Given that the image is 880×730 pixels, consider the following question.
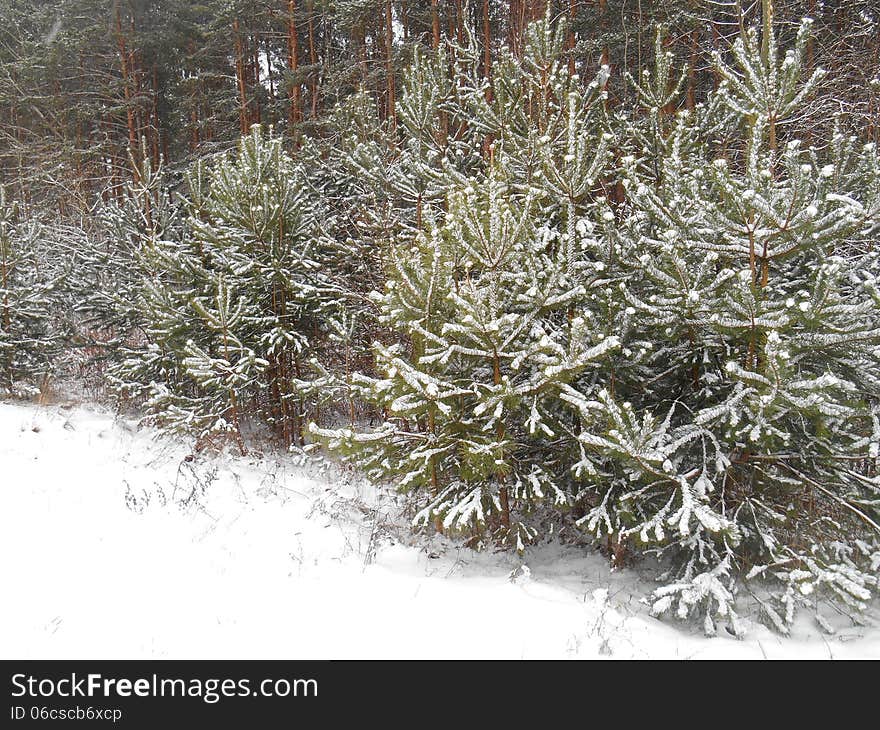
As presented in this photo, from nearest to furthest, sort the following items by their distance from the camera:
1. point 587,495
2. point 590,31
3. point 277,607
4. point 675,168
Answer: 1. point 277,607
2. point 675,168
3. point 587,495
4. point 590,31

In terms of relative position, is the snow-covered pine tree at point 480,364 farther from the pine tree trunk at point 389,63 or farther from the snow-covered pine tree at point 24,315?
the pine tree trunk at point 389,63

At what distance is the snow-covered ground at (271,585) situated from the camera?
4336mm

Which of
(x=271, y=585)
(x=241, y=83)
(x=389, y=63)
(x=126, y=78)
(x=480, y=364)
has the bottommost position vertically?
(x=271, y=585)

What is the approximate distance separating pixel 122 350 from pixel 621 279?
343 inches

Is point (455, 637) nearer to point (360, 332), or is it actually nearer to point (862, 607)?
point (862, 607)

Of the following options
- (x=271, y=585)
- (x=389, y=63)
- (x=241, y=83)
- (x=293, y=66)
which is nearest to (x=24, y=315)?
(x=271, y=585)

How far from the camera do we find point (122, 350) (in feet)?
34.2

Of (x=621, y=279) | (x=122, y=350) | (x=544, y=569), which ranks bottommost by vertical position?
(x=544, y=569)

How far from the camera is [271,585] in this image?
516cm

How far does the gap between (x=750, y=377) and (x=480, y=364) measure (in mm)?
2609

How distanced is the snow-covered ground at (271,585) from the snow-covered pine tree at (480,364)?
2.27ft

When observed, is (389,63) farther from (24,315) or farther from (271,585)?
(271,585)

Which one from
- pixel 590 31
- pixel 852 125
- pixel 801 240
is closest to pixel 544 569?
pixel 801 240

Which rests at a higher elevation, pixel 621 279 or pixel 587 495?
pixel 621 279
